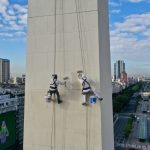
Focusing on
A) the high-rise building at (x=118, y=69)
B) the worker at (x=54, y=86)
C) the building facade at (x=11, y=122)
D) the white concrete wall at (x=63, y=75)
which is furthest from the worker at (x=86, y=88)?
the high-rise building at (x=118, y=69)

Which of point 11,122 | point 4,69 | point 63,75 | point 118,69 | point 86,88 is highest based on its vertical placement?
point 118,69

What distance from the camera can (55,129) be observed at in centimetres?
305

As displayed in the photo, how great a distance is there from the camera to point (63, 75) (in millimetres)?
3066

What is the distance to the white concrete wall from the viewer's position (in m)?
2.90

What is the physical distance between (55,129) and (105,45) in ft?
4.39

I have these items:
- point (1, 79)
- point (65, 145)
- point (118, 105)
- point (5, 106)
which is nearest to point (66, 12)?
point (65, 145)

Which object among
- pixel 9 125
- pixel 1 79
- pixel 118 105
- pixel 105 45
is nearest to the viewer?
pixel 105 45

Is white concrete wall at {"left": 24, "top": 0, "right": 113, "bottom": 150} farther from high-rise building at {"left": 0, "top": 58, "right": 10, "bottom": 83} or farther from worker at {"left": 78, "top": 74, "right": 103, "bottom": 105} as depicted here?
high-rise building at {"left": 0, "top": 58, "right": 10, "bottom": 83}

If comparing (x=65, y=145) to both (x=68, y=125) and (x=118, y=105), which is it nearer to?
(x=68, y=125)

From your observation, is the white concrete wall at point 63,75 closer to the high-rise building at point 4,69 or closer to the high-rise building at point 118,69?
the high-rise building at point 4,69

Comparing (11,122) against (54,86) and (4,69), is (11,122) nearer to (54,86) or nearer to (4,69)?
(54,86)

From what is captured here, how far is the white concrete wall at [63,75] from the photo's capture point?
114 inches

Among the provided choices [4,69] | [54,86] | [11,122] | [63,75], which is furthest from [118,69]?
[54,86]

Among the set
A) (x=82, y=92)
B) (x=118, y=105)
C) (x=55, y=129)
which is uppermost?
(x=82, y=92)
